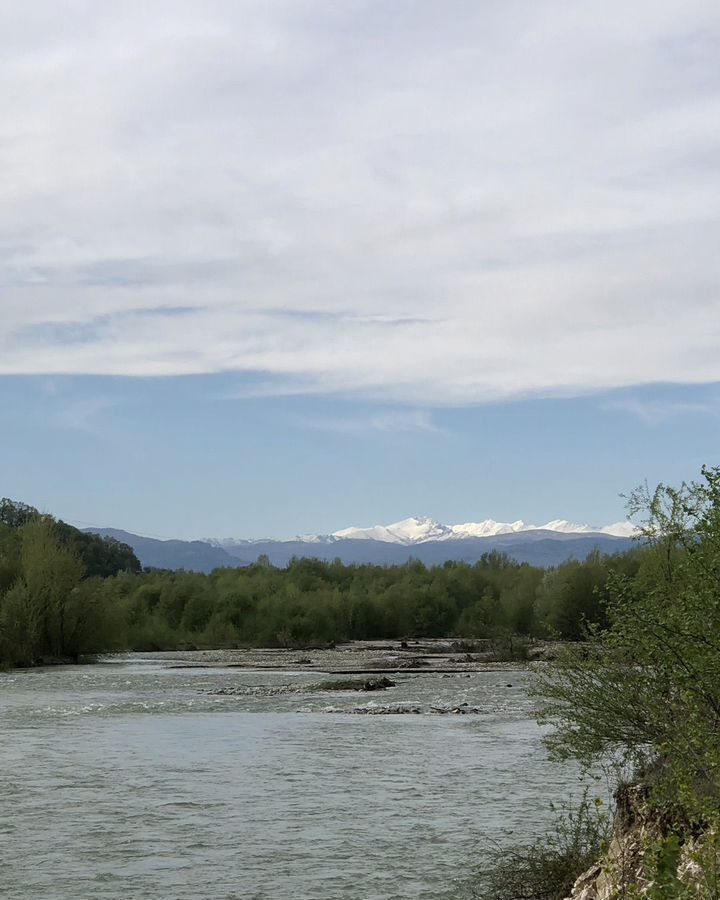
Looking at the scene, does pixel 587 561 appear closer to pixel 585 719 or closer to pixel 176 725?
pixel 176 725

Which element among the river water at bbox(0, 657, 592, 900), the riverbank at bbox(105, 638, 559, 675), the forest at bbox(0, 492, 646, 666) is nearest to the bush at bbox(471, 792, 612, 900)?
the river water at bbox(0, 657, 592, 900)

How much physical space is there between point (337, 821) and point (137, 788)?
5.86 metres

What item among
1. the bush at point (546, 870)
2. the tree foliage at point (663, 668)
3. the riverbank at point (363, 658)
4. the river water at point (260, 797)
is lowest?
the riverbank at point (363, 658)

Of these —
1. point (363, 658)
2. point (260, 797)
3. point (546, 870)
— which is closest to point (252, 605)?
point (363, 658)

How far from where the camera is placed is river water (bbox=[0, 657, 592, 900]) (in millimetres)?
17234

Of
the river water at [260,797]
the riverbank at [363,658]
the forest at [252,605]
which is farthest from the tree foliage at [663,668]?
the forest at [252,605]

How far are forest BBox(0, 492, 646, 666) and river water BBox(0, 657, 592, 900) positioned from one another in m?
30.8

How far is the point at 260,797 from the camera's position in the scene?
2412cm

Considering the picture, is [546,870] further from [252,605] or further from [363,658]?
[252,605]

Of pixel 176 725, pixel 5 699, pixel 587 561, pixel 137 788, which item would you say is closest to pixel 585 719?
pixel 137 788

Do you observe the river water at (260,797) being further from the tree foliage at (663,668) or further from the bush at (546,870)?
the tree foliage at (663,668)

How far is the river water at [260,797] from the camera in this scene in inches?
679

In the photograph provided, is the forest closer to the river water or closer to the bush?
the river water

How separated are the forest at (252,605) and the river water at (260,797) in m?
30.8
